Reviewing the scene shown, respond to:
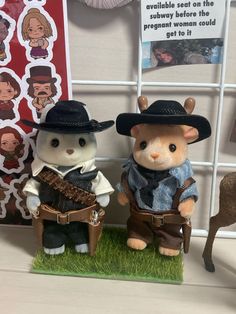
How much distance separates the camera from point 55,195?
25.4 inches

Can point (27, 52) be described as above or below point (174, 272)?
above

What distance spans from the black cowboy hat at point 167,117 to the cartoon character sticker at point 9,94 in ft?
0.57

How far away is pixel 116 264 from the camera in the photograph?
0.64 m

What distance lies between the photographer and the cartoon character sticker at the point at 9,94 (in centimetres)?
67

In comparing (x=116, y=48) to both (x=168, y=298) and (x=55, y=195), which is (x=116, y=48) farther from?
(x=168, y=298)

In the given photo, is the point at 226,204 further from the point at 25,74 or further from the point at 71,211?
the point at 25,74

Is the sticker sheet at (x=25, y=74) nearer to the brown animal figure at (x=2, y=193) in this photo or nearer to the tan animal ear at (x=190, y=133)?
the brown animal figure at (x=2, y=193)

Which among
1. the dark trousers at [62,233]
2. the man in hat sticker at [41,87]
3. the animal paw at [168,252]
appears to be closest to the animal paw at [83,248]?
the dark trousers at [62,233]

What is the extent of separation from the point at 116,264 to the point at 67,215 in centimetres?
10

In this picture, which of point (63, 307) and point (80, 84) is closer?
point (63, 307)

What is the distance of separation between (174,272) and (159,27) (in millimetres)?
344

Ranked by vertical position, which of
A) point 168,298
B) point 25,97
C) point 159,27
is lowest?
point 168,298

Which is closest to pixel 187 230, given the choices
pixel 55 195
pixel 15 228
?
pixel 55 195

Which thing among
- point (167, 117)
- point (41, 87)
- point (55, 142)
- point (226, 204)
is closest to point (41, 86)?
point (41, 87)
